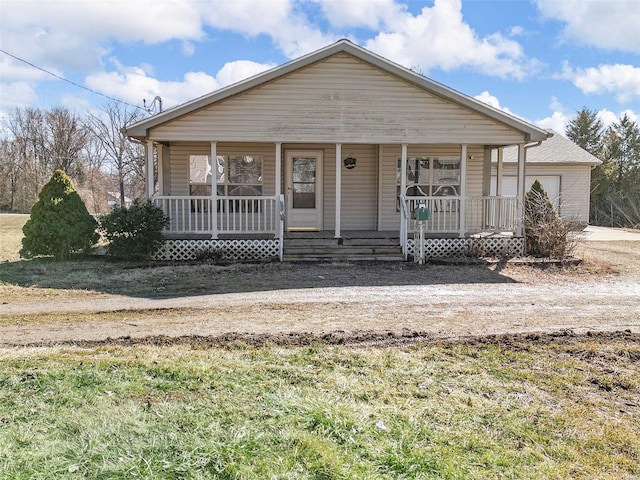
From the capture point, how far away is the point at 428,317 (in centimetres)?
631

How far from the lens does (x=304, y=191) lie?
1370cm

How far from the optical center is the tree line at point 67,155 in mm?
39969

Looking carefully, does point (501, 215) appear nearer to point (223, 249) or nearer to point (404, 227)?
point (404, 227)

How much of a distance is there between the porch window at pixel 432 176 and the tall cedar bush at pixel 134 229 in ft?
21.7

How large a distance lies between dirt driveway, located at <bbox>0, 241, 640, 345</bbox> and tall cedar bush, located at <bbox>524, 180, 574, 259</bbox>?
5.26 ft

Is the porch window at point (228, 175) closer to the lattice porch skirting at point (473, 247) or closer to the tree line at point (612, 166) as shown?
the lattice porch skirting at point (473, 247)

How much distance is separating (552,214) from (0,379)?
37.6ft

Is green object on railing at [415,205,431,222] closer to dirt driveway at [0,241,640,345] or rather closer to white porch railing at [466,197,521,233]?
dirt driveway at [0,241,640,345]

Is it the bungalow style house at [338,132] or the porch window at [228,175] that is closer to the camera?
the bungalow style house at [338,132]

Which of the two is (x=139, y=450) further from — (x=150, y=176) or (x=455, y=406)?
(x=150, y=176)

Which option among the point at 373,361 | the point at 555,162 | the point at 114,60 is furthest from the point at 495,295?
the point at 114,60

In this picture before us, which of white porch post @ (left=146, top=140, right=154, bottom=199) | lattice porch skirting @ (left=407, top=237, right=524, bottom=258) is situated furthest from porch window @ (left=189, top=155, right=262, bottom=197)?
lattice porch skirting @ (left=407, top=237, right=524, bottom=258)


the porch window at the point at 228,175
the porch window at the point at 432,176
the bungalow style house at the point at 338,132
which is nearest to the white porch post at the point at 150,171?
Result: the bungalow style house at the point at 338,132

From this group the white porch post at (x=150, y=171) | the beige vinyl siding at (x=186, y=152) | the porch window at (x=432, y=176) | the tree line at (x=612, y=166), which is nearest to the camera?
the white porch post at (x=150, y=171)
